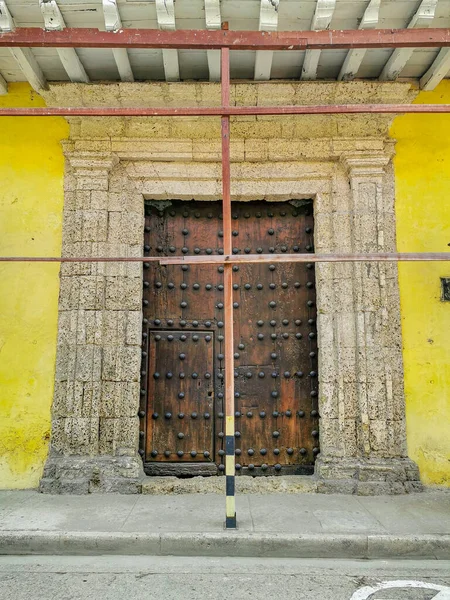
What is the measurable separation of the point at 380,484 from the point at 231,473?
151 centimetres

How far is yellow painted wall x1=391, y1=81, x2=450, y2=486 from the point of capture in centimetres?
429

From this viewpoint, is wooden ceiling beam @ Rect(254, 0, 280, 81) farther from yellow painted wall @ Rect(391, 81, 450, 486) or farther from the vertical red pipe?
yellow painted wall @ Rect(391, 81, 450, 486)

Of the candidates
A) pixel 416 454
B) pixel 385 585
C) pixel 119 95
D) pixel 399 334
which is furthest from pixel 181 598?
pixel 119 95

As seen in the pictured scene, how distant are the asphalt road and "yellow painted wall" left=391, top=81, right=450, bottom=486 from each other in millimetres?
1399

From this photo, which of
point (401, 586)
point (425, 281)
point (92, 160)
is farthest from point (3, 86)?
point (401, 586)

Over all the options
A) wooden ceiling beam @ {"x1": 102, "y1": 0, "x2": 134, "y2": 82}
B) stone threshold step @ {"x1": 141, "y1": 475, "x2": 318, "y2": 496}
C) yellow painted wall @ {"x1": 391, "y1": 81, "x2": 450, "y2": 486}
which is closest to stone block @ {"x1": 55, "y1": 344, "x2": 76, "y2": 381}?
stone threshold step @ {"x1": 141, "y1": 475, "x2": 318, "y2": 496}

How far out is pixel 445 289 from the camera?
448 cm

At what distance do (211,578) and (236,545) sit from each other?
0.33 m

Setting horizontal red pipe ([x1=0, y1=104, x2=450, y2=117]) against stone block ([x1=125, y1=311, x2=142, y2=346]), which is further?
stone block ([x1=125, y1=311, x2=142, y2=346])

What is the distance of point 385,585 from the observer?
273 cm

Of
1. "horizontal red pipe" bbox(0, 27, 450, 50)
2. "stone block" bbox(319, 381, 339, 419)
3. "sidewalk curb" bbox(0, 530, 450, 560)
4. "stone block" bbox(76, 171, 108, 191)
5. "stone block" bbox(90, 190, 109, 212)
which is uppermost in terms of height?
"horizontal red pipe" bbox(0, 27, 450, 50)

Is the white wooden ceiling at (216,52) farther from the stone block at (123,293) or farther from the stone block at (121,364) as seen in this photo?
the stone block at (121,364)

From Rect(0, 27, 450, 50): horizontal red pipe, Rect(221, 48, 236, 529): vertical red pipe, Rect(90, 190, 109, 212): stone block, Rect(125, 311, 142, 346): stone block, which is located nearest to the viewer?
Rect(221, 48, 236, 529): vertical red pipe

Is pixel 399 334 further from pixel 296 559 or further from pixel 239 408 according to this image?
pixel 296 559
